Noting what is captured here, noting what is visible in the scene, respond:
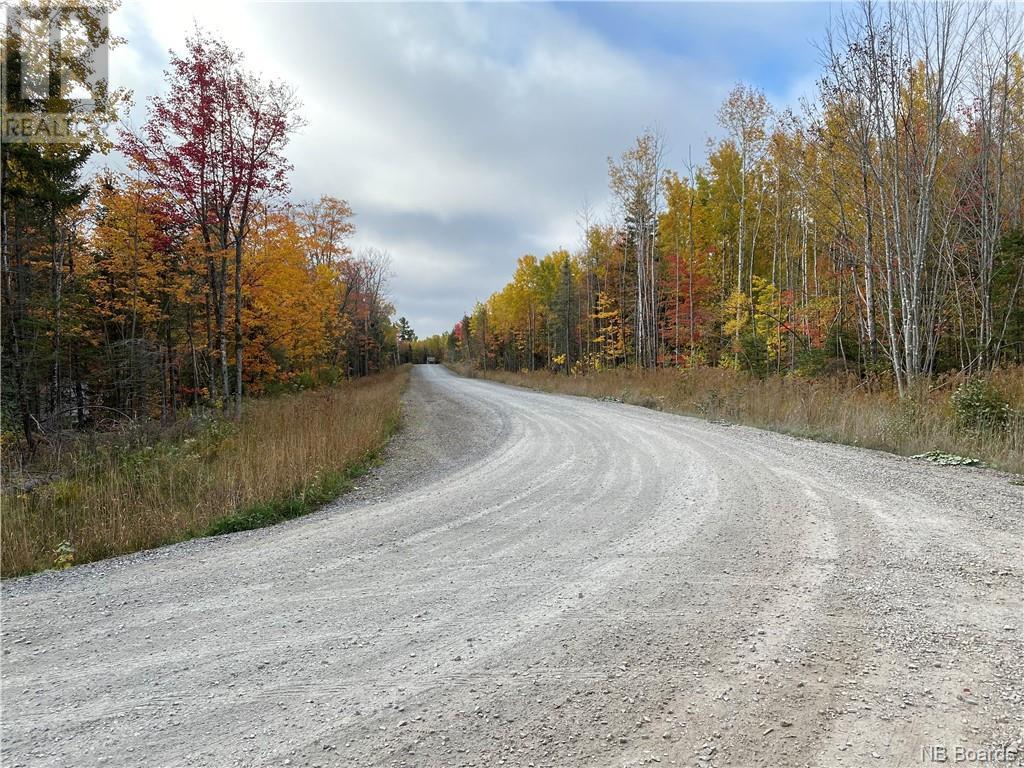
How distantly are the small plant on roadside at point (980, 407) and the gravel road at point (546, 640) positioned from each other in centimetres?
336

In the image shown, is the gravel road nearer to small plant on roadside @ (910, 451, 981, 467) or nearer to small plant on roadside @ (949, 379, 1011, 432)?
small plant on roadside @ (910, 451, 981, 467)

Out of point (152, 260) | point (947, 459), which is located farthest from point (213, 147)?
point (947, 459)

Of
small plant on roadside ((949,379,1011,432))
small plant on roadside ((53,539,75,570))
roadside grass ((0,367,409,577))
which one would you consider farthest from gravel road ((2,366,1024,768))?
small plant on roadside ((949,379,1011,432))

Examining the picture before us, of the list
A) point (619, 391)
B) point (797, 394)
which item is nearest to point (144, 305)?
point (619, 391)

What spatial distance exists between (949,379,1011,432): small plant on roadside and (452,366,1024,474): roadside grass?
0.25 ft

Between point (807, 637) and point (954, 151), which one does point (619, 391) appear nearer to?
point (954, 151)

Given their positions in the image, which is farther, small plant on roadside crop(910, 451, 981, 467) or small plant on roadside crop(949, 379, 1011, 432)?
small plant on roadside crop(949, 379, 1011, 432)

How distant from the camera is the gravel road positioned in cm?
168

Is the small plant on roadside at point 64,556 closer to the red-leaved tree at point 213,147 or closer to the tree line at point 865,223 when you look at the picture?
the red-leaved tree at point 213,147

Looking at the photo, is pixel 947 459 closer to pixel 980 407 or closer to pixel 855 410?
pixel 980 407

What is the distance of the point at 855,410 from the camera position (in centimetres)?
887

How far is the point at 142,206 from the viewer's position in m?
13.5

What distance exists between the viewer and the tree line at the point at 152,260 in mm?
9602

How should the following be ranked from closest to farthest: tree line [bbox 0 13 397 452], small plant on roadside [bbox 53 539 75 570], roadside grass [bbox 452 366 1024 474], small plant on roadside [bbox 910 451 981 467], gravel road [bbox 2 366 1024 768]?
gravel road [bbox 2 366 1024 768] < small plant on roadside [bbox 53 539 75 570] < small plant on roadside [bbox 910 451 981 467] < roadside grass [bbox 452 366 1024 474] < tree line [bbox 0 13 397 452]
